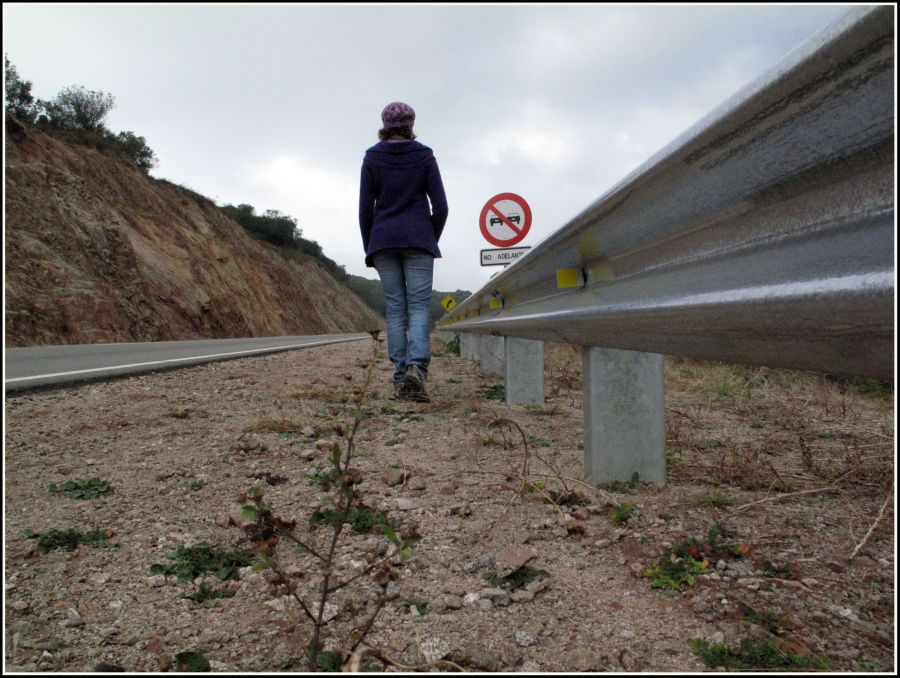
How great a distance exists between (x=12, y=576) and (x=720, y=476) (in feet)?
7.41

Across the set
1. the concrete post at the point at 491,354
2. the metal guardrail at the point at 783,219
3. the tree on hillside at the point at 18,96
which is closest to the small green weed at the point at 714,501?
the metal guardrail at the point at 783,219

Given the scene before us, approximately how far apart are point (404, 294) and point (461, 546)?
11.3 ft

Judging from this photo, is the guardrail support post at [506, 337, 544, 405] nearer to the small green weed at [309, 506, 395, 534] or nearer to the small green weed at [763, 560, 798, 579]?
the small green weed at [309, 506, 395, 534]

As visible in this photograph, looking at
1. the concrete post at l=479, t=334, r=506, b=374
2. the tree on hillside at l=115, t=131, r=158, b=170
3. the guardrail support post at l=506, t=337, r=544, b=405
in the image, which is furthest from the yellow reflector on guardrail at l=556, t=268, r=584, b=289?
the tree on hillside at l=115, t=131, r=158, b=170

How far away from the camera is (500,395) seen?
17.1ft

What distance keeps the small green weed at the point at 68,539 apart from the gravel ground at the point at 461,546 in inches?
0.8

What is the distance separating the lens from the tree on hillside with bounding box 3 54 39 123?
72.2 ft

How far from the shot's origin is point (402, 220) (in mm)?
4941

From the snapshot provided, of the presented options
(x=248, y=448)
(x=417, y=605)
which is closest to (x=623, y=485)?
(x=417, y=605)

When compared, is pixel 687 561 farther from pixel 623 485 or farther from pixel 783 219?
pixel 783 219

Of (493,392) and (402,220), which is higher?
(402,220)

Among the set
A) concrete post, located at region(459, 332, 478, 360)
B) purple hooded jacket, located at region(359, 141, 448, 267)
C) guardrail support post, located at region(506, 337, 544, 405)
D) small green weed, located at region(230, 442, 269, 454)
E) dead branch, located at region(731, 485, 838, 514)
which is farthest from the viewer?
concrete post, located at region(459, 332, 478, 360)

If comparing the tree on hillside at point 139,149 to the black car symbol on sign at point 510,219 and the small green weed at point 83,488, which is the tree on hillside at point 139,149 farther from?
the small green weed at point 83,488

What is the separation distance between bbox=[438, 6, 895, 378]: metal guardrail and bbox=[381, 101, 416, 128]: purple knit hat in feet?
11.4
